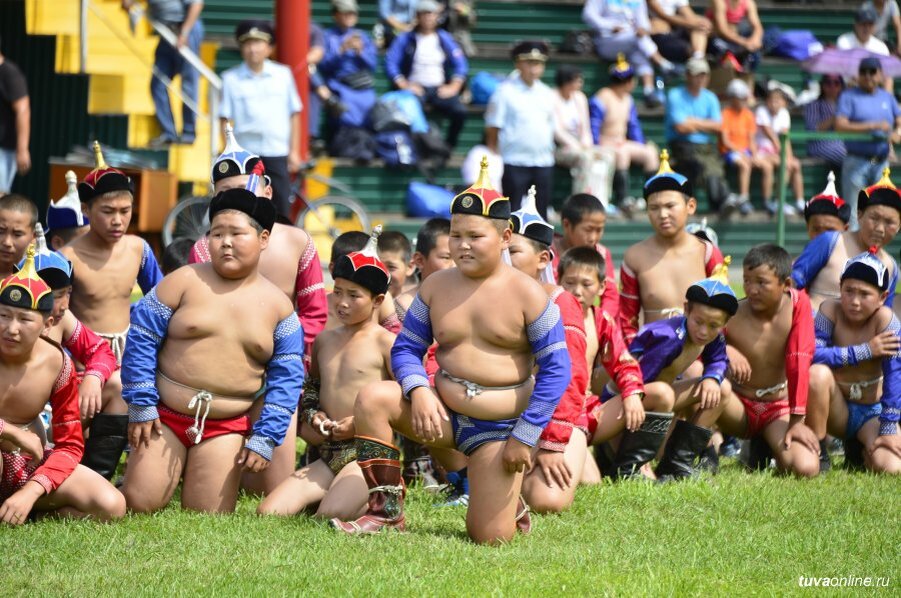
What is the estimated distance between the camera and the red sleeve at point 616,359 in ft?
22.4

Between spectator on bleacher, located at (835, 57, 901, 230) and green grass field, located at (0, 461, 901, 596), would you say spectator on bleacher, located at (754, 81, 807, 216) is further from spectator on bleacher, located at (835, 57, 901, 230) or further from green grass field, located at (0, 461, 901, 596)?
green grass field, located at (0, 461, 901, 596)

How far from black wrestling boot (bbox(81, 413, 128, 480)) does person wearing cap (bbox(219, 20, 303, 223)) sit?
5.47m

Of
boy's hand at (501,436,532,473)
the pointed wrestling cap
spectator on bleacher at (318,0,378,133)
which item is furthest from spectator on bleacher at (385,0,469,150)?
boy's hand at (501,436,532,473)

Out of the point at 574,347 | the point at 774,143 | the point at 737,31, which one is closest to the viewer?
the point at 574,347

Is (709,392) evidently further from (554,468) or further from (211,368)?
(211,368)

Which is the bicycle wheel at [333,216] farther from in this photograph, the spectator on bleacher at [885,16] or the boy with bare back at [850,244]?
the spectator on bleacher at [885,16]

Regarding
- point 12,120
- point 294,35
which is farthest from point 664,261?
point 294,35

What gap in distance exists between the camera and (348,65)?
48.0 ft

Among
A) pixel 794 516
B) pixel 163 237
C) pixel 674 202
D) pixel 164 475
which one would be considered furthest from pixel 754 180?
pixel 164 475

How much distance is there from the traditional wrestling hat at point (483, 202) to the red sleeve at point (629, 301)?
2.35 m

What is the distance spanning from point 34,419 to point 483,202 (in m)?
2.21

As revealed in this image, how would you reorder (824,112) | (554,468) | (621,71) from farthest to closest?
(824,112) < (621,71) < (554,468)

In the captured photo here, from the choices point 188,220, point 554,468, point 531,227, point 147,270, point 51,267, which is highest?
point 531,227

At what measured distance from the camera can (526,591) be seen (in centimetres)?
469
